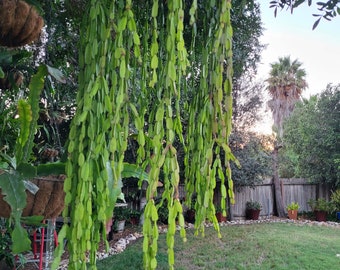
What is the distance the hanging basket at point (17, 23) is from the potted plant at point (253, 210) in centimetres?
812

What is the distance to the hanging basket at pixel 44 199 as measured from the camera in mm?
896

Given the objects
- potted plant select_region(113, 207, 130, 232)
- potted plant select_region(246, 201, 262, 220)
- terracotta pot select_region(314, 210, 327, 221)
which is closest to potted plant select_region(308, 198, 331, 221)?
terracotta pot select_region(314, 210, 327, 221)

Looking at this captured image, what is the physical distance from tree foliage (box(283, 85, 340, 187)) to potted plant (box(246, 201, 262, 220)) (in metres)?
1.74

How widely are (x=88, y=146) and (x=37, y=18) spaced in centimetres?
63

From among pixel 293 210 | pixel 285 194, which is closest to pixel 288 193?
pixel 285 194

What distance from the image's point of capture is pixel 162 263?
4176 millimetres

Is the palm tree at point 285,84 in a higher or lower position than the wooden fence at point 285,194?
higher

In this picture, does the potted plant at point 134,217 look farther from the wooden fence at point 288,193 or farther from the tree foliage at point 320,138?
the tree foliage at point 320,138

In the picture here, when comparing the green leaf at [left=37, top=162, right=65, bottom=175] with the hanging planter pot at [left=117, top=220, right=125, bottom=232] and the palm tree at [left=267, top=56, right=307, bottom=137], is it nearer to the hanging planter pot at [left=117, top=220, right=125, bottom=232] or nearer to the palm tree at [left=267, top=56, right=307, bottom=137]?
the hanging planter pot at [left=117, top=220, right=125, bottom=232]

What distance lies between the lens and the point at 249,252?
194 inches

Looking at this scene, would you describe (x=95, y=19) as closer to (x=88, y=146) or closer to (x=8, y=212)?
(x=88, y=146)

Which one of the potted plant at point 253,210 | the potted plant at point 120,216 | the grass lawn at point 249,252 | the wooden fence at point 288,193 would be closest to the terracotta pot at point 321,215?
the wooden fence at point 288,193

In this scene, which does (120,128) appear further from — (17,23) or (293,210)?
(293,210)

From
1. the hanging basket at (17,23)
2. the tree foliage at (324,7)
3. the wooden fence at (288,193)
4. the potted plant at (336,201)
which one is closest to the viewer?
the hanging basket at (17,23)
